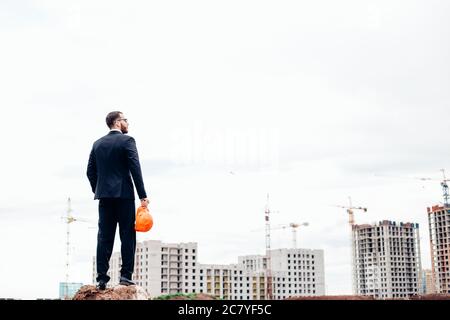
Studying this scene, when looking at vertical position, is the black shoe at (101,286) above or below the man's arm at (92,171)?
below

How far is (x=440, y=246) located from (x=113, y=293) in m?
197

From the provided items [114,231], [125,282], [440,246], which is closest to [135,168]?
[114,231]

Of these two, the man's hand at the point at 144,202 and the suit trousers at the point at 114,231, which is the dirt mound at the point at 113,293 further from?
the man's hand at the point at 144,202

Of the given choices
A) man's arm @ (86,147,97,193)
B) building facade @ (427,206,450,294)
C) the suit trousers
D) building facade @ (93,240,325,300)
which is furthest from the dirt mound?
building facade @ (427,206,450,294)

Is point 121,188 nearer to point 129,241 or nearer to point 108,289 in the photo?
point 129,241

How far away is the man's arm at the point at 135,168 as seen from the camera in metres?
11.8

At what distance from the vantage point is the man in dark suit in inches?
468

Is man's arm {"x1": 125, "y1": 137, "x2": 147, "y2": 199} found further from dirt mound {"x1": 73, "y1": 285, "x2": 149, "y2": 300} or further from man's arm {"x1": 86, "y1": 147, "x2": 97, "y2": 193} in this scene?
dirt mound {"x1": 73, "y1": 285, "x2": 149, "y2": 300}

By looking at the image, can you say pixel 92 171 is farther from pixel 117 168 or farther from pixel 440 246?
pixel 440 246

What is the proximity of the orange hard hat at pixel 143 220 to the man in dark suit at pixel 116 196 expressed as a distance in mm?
127

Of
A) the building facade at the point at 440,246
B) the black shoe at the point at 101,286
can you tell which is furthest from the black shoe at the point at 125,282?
the building facade at the point at 440,246
